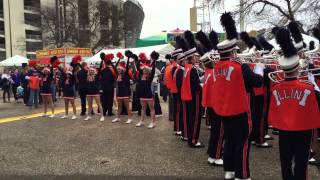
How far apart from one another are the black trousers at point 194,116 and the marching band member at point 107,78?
480 centimetres

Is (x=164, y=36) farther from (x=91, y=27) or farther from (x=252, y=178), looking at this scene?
(x=91, y=27)

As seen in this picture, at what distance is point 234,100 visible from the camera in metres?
5.75

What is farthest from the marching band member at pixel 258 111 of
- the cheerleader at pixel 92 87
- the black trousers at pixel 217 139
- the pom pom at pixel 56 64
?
the pom pom at pixel 56 64

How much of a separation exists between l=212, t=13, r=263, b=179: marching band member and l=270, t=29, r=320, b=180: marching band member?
659mm

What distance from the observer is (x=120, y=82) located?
1205 cm

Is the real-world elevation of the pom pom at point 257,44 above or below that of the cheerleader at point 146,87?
above

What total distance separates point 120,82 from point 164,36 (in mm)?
12949

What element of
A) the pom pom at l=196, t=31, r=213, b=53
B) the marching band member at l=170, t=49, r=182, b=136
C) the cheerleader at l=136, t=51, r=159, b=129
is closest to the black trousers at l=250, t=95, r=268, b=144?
the pom pom at l=196, t=31, r=213, b=53

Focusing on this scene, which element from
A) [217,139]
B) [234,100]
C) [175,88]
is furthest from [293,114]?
[175,88]

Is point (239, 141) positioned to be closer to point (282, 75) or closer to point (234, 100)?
point (234, 100)

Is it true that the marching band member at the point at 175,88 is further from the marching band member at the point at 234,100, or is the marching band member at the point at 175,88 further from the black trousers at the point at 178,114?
the marching band member at the point at 234,100

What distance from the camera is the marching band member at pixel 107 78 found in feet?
Answer: 41.5

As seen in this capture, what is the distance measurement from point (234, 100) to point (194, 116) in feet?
8.23

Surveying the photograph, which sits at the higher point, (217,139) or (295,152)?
(295,152)
